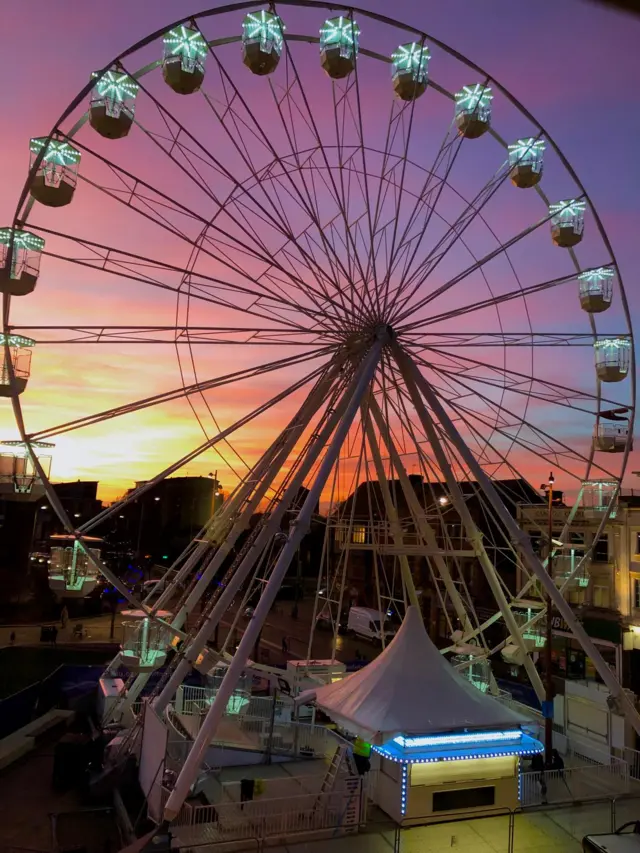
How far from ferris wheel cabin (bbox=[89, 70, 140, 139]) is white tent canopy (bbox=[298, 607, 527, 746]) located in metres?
12.5

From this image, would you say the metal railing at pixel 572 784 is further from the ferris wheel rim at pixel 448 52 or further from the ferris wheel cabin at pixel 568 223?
the ferris wheel cabin at pixel 568 223

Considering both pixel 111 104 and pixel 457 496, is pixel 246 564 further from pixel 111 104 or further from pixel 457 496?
pixel 111 104

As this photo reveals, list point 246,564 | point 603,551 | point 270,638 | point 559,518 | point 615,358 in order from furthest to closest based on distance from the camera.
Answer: point 270,638 → point 559,518 → point 603,551 → point 615,358 → point 246,564

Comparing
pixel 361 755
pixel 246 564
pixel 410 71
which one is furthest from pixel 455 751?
pixel 410 71

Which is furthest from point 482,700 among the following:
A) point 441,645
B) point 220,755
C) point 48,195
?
point 441,645

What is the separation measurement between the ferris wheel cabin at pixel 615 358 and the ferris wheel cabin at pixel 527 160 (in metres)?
4.56

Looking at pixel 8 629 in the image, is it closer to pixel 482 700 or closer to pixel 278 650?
pixel 278 650

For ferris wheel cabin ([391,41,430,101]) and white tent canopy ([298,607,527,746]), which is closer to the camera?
white tent canopy ([298,607,527,746])

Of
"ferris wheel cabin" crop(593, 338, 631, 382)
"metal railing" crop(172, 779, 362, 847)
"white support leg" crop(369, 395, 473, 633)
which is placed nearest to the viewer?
"metal railing" crop(172, 779, 362, 847)

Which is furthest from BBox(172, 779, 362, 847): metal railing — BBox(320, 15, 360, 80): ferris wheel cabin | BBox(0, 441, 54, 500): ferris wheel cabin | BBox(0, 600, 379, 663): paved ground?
BBox(0, 600, 379, 663): paved ground

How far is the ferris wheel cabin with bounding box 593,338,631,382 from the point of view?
18031 mm

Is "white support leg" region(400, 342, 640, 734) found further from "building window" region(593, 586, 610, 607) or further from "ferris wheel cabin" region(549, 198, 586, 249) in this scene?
"building window" region(593, 586, 610, 607)

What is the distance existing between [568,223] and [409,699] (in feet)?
39.7

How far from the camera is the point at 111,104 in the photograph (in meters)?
14.2
